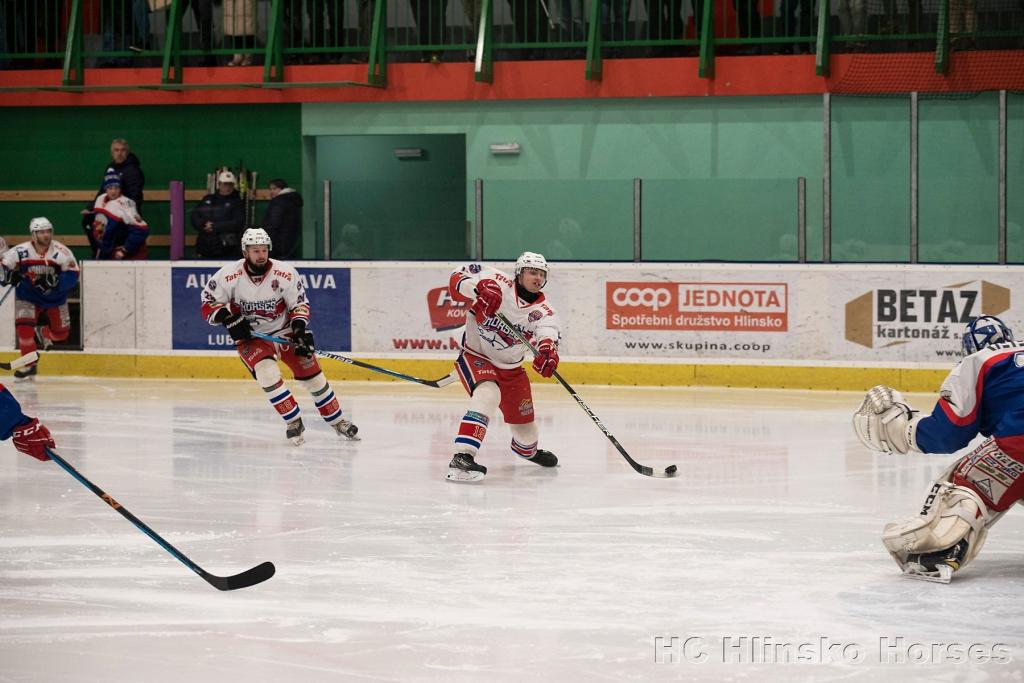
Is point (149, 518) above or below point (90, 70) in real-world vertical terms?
below

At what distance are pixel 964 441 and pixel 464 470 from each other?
299cm

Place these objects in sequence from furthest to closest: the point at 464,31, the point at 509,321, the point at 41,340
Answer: the point at 464,31
the point at 41,340
the point at 509,321

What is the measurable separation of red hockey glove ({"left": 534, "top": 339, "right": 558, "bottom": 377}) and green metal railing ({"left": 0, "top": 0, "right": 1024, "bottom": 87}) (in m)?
6.92

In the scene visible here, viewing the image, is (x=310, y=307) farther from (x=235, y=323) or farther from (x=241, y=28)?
(x=235, y=323)

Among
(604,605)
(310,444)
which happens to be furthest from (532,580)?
(310,444)

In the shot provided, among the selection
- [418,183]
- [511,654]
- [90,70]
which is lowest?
[511,654]

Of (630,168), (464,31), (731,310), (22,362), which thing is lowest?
(22,362)

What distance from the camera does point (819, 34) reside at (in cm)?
1338

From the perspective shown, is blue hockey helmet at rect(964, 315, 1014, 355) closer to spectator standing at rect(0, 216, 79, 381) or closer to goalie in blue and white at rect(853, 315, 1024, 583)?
goalie in blue and white at rect(853, 315, 1024, 583)

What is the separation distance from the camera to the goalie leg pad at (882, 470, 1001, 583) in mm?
5059

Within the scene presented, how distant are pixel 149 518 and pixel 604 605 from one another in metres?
2.54

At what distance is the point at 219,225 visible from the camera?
13609mm

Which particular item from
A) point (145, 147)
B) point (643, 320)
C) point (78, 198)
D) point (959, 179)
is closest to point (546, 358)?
point (643, 320)

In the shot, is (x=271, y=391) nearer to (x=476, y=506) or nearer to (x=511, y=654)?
(x=476, y=506)
